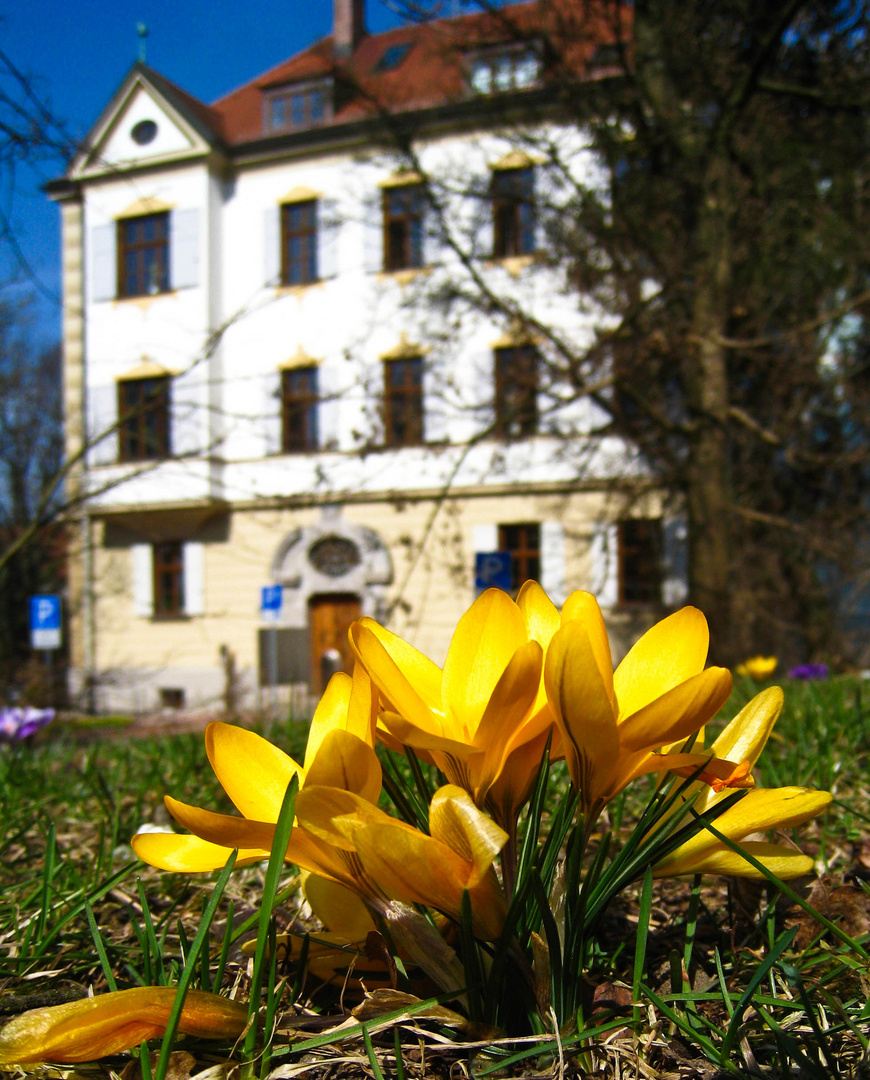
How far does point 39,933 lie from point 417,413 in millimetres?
7642

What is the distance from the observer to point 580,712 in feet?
1.89

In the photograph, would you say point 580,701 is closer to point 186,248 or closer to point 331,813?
point 331,813

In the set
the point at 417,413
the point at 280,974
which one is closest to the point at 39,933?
the point at 280,974

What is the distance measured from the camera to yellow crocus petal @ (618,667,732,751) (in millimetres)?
566

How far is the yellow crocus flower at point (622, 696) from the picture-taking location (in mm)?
563

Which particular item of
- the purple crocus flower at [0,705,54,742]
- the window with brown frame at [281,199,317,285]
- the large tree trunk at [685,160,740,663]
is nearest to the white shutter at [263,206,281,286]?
the window with brown frame at [281,199,317,285]

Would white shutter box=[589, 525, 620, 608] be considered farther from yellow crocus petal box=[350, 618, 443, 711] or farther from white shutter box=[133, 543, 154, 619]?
yellow crocus petal box=[350, 618, 443, 711]

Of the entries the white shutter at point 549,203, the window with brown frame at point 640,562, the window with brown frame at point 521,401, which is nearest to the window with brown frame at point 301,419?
the window with brown frame at point 640,562

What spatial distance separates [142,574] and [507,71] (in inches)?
436

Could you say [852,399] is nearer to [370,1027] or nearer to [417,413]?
[417,413]

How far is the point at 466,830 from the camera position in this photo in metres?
0.55

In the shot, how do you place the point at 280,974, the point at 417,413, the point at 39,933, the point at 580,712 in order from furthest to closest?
the point at 417,413
the point at 39,933
the point at 280,974
the point at 580,712

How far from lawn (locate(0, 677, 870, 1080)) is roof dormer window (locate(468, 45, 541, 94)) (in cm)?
819

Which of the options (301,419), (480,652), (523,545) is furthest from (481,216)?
(480,652)
